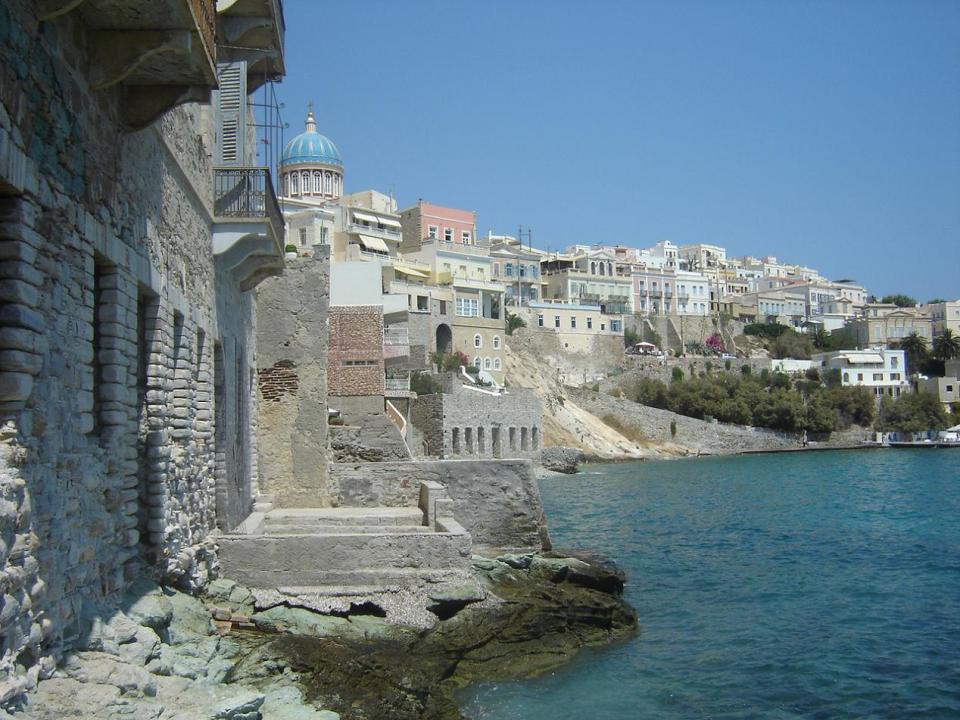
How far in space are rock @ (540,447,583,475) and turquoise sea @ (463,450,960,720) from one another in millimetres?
17910

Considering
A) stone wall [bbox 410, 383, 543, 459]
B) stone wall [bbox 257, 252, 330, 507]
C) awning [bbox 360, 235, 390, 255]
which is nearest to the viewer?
stone wall [bbox 257, 252, 330, 507]

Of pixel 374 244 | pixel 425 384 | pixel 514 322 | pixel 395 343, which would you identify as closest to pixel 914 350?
pixel 514 322

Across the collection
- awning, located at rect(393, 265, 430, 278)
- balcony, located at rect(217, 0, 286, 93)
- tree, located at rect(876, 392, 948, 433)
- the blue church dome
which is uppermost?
the blue church dome

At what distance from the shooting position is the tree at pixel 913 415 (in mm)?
91500

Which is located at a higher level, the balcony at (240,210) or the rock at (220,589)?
the balcony at (240,210)

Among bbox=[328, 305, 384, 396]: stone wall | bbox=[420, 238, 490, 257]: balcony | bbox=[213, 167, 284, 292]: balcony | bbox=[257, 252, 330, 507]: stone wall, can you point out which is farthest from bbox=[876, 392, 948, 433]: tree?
bbox=[213, 167, 284, 292]: balcony

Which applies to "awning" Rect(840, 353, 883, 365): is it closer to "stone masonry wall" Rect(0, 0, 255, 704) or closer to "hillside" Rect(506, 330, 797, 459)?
"hillside" Rect(506, 330, 797, 459)

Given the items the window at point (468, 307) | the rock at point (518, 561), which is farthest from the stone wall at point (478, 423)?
the rock at point (518, 561)

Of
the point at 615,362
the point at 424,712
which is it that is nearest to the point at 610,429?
the point at 615,362

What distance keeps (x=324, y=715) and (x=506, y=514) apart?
8007 mm

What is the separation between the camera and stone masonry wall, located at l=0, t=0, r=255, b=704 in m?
6.05

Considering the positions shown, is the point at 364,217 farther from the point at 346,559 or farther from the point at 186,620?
the point at 186,620

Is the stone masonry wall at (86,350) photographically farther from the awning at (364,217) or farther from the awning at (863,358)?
the awning at (863,358)

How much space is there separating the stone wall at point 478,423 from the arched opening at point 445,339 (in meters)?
13.4
